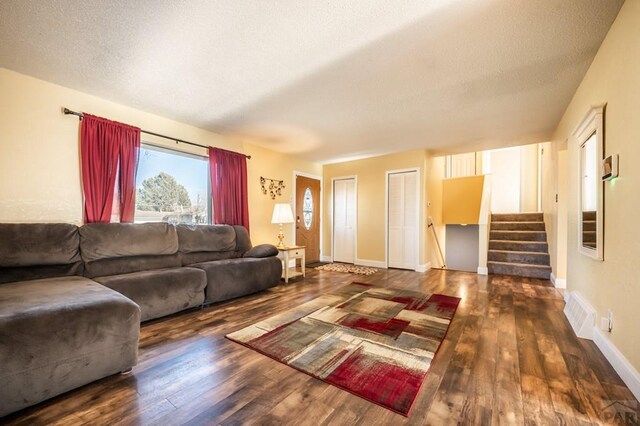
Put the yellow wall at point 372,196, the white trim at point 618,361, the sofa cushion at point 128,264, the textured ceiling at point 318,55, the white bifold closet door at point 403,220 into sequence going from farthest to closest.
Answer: the yellow wall at point 372,196
the white bifold closet door at point 403,220
the sofa cushion at point 128,264
the textured ceiling at point 318,55
the white trim at point 618,361

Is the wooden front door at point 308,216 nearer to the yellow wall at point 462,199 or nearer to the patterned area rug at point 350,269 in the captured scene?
the patterned area rug at point 350,269

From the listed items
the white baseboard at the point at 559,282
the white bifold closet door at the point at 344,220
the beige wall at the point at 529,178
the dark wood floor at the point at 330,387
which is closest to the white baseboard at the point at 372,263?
the white bifold closet door at the point at 344,220

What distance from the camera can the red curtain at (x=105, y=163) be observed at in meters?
2.89

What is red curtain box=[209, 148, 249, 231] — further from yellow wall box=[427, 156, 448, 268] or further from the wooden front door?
yellow wall box=[427, 156, 448, 268]

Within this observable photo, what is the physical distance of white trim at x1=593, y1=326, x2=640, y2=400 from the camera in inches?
59.3

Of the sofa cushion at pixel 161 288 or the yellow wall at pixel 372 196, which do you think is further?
the yellow wall at pixel 372 196

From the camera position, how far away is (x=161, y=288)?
259cm

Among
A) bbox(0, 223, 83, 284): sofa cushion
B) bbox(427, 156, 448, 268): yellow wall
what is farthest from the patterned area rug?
bbox(0, 223, 83, 284): sofa cushion

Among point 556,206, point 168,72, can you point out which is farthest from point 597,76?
point 168,72

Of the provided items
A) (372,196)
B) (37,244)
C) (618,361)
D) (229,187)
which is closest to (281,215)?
(229,187)

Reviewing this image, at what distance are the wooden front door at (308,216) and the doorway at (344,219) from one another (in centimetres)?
43

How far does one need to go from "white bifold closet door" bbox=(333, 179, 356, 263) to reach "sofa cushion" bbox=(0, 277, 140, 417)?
16.0 feet

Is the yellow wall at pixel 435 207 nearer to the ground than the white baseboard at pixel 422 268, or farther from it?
farther from it

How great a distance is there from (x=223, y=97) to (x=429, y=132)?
304 centimetres
